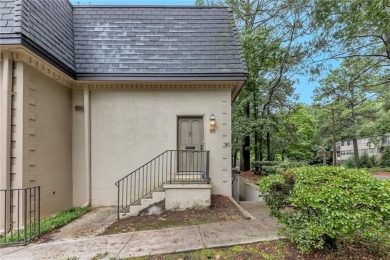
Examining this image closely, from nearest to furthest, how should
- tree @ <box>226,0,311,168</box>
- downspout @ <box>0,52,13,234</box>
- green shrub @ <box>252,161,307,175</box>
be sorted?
1. downspout @ <box>0,52,13,234</box>
2. green shrub @ <box>252,161,307,175</box>
3. tree @ <box>226,0,311,168</box>

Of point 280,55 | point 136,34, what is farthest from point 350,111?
point 136,34

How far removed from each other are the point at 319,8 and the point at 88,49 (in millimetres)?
7842

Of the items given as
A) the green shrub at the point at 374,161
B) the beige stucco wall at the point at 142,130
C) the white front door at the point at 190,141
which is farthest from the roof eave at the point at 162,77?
the green shrub at the point at 374,161

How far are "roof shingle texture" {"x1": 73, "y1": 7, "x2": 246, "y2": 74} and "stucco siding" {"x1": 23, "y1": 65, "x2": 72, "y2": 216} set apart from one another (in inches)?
47.5

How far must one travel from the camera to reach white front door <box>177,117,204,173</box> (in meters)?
7.54

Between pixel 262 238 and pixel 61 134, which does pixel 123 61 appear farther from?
pixel 262 238

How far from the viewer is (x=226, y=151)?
752 cm

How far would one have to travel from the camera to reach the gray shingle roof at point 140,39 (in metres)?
7.12

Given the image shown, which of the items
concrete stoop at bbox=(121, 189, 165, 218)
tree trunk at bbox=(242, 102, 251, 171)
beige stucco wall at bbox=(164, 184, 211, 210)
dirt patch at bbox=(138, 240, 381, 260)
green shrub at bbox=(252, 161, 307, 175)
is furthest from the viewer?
tree trunk at bbox=(242, 102, 251, 171)

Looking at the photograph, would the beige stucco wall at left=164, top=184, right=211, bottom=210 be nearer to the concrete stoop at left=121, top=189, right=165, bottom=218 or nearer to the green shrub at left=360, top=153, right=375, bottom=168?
the concrete stoop at left=121, top=189, right=165, bottom=218

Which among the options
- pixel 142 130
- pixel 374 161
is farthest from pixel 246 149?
pixel 374 161

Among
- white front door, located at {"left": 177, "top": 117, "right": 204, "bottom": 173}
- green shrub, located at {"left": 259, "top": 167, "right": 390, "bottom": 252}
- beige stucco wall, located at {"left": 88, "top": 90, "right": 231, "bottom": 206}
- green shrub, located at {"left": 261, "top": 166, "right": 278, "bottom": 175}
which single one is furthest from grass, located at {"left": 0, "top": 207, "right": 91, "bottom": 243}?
green shrub, located at {"left": 261, "top": 166, "right": 278, "bottom": 175}

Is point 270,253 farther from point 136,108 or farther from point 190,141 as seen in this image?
point 136,108

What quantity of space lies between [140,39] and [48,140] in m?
4.19
